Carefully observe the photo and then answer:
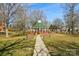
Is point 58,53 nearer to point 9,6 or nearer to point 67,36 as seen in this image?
point 67,36

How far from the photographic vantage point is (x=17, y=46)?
3783mm

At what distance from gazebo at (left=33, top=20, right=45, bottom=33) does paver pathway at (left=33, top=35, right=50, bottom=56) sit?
9 centimetres

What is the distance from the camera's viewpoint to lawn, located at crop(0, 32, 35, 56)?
375 cm

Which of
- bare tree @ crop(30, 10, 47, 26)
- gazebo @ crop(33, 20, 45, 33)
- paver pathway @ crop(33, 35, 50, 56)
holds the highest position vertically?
bare tree @ crop(30, 10, 47, 26)

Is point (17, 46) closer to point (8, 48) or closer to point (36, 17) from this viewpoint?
point (8, 48)

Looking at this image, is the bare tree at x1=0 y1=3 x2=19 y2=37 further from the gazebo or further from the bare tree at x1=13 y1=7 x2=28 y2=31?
the gazebo

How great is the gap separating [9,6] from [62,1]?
626mm

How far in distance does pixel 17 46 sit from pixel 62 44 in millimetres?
533

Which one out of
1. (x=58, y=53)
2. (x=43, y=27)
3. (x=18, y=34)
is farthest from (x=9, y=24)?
(x=58, y=53)

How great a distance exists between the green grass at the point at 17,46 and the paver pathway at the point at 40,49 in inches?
1.9

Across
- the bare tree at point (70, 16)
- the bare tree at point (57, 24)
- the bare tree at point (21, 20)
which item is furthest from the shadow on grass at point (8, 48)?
the bare tree at point (70, 16)

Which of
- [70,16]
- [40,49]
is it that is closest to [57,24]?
[70,16]

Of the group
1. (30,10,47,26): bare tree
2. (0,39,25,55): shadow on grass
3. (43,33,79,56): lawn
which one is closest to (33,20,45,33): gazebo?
(30,10,47,26): bare tree

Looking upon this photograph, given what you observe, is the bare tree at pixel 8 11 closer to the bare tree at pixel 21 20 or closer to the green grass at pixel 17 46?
the bare tree at pixel 21 20
